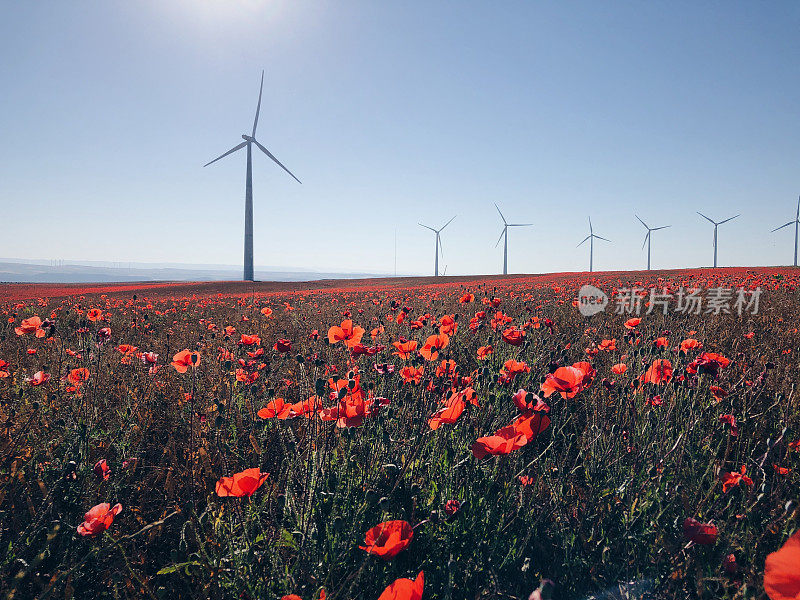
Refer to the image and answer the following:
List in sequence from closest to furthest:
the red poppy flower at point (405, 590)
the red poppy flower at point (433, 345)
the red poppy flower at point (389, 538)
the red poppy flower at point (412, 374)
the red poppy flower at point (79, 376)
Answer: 1. the red poppy flower at point (405, 590)
2. the red poppy flower at point (389, 538)
3. the red poppy flower at point (433, 345)
4. the red poppy flower at point (412, 374)
5. the red poppy flower at point (79, 376)

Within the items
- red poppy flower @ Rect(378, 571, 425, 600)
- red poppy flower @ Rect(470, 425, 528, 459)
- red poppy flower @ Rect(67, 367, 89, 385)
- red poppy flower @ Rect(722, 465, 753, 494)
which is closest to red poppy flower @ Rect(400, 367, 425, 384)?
red poppy flower @ Rect(470, 425, 528, 459)

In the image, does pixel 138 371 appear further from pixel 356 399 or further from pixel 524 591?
pixel 524 591

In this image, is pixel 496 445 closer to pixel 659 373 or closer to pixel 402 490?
pixel 402 490

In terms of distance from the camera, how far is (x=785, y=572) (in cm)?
53

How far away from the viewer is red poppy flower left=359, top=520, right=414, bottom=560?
1.13 meters

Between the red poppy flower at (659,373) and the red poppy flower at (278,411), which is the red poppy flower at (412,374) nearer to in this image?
the red poppy flower at (278,411)

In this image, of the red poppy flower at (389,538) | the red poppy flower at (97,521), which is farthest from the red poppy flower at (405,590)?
the red poppy flower at (97,521)

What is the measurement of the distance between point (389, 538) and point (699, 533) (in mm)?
934

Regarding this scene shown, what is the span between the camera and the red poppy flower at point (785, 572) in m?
0.51

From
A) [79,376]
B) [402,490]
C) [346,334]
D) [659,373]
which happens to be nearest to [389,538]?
[402,490]

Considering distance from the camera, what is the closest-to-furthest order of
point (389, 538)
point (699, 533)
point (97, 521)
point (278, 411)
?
point (389, 538), point (699, 533), point (97, 521), point (278, 411)

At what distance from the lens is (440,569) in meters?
1.52

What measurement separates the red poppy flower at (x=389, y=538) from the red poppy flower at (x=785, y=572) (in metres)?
0.78

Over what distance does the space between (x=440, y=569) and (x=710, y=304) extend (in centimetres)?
764
